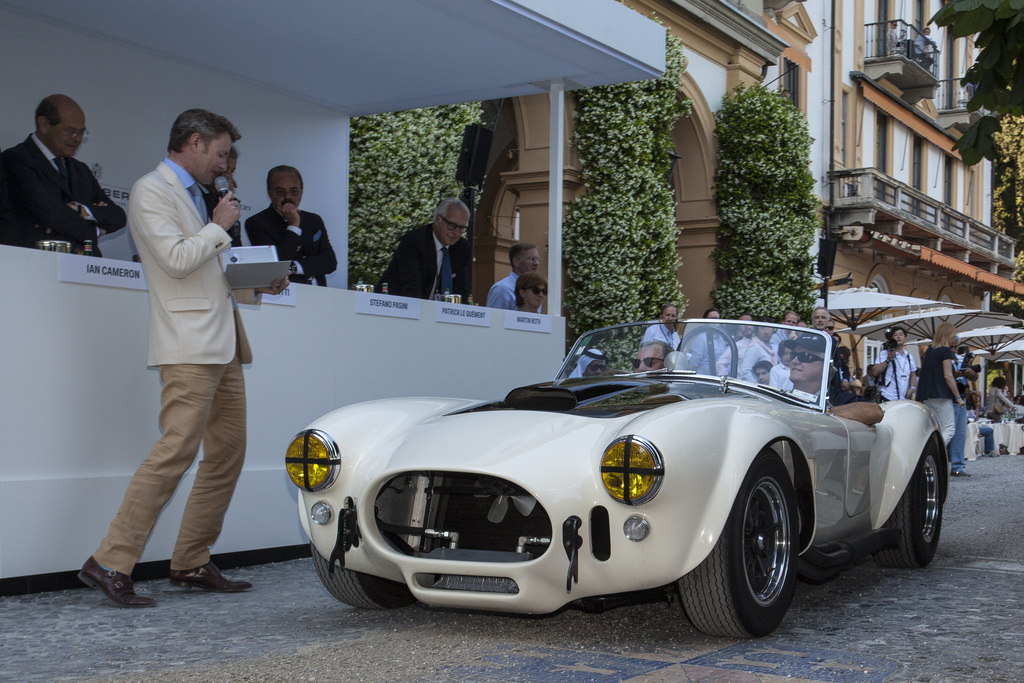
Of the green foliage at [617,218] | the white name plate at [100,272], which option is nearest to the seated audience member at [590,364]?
the white name plate at [100,272]

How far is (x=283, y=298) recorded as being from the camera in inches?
246

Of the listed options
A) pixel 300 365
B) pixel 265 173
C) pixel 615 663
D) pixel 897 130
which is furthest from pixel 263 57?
pixel 897 130

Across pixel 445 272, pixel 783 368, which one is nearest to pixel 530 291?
pixel 445 272

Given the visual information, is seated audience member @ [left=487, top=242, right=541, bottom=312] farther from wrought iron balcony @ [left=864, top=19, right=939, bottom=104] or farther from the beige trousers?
wrought iron balcony @ [left=864, top=19, right=939, bottom=104]

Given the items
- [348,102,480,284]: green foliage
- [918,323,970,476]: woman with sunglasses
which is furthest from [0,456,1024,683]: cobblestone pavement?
[918,323,970,476]: woman with sunglasses

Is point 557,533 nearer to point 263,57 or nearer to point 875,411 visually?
point 875,411

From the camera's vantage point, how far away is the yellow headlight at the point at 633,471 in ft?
12.0

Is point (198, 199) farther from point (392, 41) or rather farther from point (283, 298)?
point (392, 41)

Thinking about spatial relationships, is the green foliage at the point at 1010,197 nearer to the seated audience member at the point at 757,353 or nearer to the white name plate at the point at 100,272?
the seated audience member at the point at 757,353

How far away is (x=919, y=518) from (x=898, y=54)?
965 inches

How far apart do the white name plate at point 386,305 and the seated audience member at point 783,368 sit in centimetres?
264

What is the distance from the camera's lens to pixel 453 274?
8.41m

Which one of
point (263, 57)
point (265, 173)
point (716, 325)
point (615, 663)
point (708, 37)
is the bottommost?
point (615, 663)

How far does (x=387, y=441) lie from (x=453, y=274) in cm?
417
